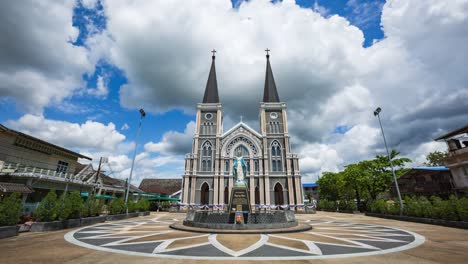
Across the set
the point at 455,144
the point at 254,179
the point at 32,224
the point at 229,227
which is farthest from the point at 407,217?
the point at 32,224

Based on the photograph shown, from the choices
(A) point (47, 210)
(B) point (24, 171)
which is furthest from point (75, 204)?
(B) point (24, 171)

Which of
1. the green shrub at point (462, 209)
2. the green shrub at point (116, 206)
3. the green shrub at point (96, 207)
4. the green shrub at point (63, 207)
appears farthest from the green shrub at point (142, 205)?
the green shrub at point (462, 209)

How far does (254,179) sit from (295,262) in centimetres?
3290

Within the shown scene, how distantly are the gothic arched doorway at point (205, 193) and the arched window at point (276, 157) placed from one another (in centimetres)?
1282

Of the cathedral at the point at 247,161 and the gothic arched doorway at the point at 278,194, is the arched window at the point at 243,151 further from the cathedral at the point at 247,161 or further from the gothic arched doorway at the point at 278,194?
the gothic arched doorway at the point at 278,194

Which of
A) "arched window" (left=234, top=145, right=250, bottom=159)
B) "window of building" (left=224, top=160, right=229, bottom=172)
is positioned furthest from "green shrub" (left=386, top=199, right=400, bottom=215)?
"window of building" (left=224, top=160, right=229, bottom=172)

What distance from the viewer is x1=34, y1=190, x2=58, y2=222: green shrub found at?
37.0 feet

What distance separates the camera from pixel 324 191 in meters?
48.8

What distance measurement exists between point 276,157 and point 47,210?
33591mm

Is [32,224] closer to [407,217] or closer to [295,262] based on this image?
[295,262]

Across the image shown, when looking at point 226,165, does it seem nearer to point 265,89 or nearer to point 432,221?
point 265,89

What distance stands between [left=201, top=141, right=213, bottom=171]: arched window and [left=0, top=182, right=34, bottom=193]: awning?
24033 millimetres

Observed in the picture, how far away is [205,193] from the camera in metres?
38.1

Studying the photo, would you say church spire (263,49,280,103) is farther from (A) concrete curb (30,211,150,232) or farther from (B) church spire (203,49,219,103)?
(A) concrete curb (30,211,150,232)
